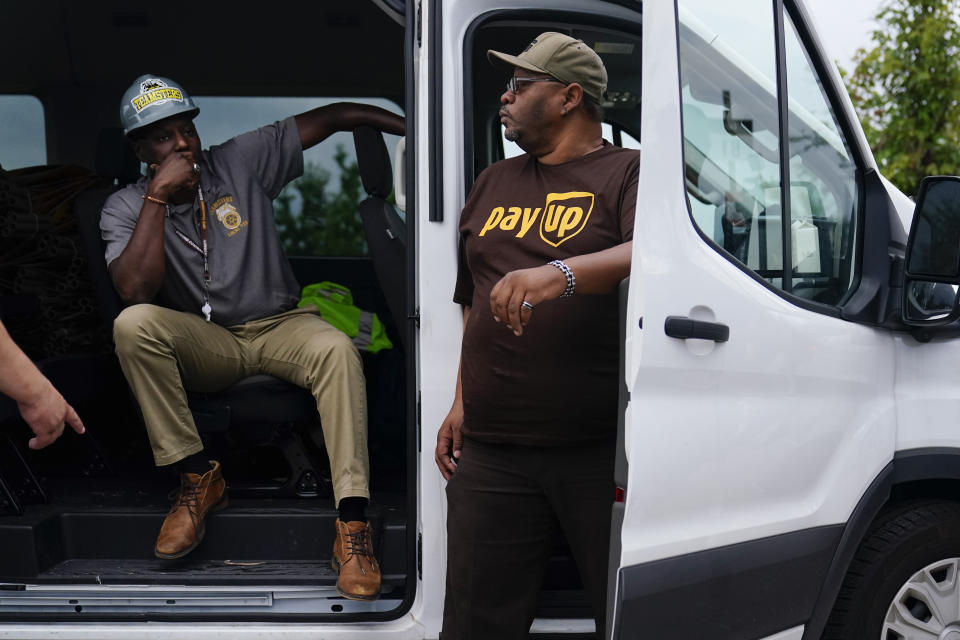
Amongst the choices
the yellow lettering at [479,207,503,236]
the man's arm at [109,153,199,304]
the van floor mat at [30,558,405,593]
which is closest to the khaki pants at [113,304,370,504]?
the man's arm at [109,153,199,304]

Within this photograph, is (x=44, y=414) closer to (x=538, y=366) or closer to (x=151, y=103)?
(x=538, y=366)

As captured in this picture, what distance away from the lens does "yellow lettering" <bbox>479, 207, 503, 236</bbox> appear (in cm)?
215

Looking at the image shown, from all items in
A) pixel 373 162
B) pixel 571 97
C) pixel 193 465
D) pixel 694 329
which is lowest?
pixel 193 465

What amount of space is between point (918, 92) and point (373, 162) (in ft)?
29.8

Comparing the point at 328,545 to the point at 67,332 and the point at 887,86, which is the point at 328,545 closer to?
the point at 67,332

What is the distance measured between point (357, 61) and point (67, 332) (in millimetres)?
1666

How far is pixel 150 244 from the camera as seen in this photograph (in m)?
2.99

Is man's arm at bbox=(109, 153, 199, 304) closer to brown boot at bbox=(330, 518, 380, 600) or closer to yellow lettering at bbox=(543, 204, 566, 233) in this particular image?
brown boot at bbox=(330, 518, 380, 600)

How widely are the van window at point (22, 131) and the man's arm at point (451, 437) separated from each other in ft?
8.89

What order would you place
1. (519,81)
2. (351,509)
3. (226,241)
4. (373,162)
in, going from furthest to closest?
(226,241) → (373,162) → (351,509) → (519,81)

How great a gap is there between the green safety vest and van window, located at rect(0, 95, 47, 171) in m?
1.53

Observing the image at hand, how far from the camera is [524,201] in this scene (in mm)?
2141

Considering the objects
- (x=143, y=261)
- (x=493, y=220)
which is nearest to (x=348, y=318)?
(x=143, y=261)

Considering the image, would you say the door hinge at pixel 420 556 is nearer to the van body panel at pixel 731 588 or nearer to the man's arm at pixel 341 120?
the van body panel at pixel 731 588
